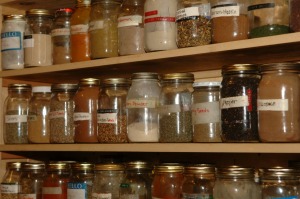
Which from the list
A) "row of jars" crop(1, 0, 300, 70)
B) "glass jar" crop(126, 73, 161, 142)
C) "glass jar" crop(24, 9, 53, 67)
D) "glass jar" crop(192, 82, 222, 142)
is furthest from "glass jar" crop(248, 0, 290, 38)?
"glass jar" crop(24, 9, 53, 67)

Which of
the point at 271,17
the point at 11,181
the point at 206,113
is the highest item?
the point at 271,17

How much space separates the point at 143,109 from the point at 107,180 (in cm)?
27

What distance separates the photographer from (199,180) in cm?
152

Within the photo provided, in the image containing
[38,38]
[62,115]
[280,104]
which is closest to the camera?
[280,104]

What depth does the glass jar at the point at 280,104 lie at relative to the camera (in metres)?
1.33

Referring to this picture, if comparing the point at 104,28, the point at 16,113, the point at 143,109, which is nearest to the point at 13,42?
the point at 16,113

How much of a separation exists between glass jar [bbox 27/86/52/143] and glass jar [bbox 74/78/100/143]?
0.57 ft

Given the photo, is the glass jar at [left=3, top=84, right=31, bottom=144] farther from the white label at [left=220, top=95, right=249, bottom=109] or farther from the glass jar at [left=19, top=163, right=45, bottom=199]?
the white label at [left=220, top=95, right=249, bottom=109]

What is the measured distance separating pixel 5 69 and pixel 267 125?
105 cm

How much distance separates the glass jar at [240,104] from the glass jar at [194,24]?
0.13 metres

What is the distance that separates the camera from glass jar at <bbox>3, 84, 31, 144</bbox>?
1940 mm

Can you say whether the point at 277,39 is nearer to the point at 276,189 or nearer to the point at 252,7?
the point at 252,7

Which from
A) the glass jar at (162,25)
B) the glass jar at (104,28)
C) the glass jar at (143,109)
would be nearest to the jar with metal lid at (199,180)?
the glass jar at (143,109)

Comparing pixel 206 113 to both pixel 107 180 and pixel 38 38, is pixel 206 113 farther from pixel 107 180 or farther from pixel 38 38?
pixel 38 38
